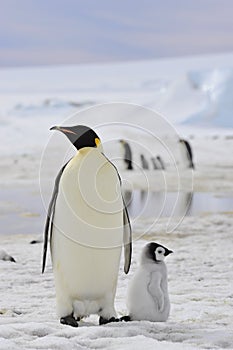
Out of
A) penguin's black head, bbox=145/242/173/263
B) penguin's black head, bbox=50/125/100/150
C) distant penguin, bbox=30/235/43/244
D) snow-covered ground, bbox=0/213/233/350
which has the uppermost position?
penguin's black head, bbox=50/125/100/150

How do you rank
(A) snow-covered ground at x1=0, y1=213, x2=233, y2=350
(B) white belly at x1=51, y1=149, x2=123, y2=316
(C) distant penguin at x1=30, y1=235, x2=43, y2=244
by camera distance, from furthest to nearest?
(C) distant penguin at x1=30, y1=235, x2=43, y2=244
(B) white belly at x1=51, y1=149, x2=123, y2=316
(A) snow-covered ground at x1=0, y1=213, x2=233, y2=350

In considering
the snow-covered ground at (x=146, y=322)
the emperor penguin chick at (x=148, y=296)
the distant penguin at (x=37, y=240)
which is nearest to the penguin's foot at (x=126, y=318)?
the emperor penguin chick at (x=148, y=296)

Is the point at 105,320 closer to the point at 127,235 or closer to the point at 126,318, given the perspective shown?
the point at 126,318

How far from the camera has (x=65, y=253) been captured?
3795 millimetres

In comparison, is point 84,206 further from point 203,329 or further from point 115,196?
point 203,329

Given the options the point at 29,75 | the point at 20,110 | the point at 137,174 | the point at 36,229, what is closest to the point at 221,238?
the point at 36,229

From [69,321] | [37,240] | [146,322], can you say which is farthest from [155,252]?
[37,240]

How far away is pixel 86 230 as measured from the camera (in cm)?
375

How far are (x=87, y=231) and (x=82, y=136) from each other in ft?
1.63

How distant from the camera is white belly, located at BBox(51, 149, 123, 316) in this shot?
146 inches

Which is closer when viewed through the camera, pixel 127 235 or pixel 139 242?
pixel 127 235

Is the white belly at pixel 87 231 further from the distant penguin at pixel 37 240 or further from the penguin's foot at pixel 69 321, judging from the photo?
the distant penguin at pixel 37 240

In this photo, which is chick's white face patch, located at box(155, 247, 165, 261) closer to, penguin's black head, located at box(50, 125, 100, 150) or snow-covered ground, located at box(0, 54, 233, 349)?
snow-covered ground, located at box(0, 54, 233, 349)

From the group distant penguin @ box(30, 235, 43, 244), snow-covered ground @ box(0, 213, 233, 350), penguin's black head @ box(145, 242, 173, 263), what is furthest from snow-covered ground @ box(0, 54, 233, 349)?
penguin's black head @ box(145, 242, 173, 263)
